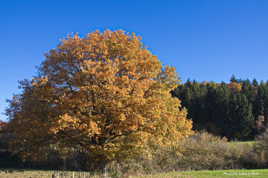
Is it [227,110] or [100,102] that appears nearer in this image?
[100,102]

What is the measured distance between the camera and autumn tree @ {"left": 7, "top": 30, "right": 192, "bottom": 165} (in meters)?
17.5

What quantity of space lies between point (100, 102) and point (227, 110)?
59.5 m

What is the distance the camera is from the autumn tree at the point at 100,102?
689 inches

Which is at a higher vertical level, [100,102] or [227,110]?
[227,110]

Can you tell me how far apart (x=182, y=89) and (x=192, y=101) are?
21.2 ft

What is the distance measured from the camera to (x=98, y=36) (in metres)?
20.6

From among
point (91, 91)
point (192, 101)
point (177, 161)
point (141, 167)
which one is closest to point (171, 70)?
point (91, 91)

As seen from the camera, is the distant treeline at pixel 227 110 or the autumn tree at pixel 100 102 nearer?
the autumn tree at pixel 100 102

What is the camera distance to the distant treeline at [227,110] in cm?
6550

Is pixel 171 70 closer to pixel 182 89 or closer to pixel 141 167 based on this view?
pixel 141 167

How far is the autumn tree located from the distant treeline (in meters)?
50.3

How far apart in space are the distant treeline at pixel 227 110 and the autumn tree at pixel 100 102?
5035cm

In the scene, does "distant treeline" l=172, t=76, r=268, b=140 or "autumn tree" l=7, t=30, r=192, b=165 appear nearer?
"autumn tree" l=7, t=30, r=192, b=165

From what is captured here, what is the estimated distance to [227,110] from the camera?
69.6m
